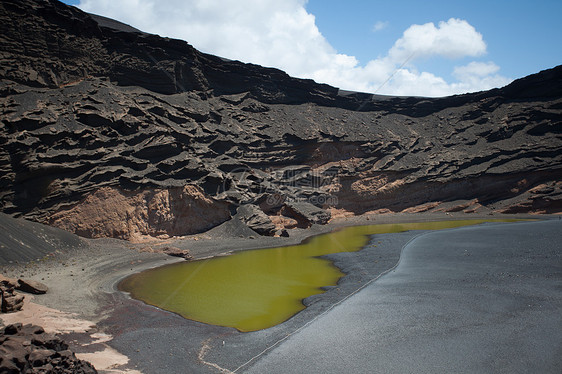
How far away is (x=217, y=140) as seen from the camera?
35.2 m

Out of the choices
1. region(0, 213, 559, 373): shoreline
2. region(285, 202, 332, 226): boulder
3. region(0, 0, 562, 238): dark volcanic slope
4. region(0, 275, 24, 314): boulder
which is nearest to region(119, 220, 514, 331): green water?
region(0, 213, 559, 373): shoreline

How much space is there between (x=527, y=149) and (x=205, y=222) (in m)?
39.5

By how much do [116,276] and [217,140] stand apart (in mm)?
19210

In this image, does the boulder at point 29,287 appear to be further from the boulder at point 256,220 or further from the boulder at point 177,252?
the boulder at point 256,220

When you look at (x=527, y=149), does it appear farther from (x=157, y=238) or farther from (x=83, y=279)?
(x=83, y=279)

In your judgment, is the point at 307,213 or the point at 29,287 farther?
the point at 307,213

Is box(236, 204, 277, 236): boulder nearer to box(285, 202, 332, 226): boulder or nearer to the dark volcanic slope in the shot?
the dark volcanic slope

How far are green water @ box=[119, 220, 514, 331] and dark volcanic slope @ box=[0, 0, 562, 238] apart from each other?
665cm

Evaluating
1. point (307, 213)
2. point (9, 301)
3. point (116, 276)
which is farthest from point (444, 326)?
point (307, 213)

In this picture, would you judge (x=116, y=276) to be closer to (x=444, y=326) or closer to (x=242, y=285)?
(x=242, y=285)

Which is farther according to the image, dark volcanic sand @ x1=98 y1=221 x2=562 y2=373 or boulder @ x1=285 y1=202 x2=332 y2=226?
boulder @ x1=285 y1=202 x2=332 y2=226

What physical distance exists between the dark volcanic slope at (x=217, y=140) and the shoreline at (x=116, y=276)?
84.7 inches

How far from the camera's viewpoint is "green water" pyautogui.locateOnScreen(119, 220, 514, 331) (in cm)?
1342

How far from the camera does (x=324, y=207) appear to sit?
1663 inches
